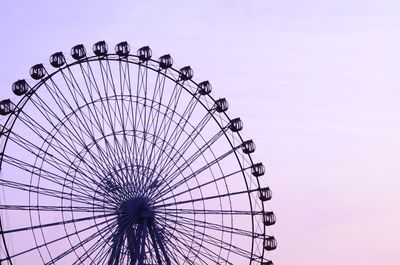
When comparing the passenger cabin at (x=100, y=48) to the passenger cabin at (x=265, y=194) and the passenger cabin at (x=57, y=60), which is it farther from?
the passenger cabin at (x=265, y=194)

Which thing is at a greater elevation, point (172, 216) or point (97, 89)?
point (97, 89)

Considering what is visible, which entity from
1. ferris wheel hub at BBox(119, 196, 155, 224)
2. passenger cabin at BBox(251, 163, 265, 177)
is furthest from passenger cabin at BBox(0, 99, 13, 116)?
passenger cabin at BBox(251, 163, 265, 177)

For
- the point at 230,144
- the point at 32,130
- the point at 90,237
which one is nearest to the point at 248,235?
the point at 230,144

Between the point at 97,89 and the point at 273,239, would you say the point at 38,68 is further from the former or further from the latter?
the point at 273,239

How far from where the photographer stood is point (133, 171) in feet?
199

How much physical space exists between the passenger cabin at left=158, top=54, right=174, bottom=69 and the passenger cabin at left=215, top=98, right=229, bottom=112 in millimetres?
3614

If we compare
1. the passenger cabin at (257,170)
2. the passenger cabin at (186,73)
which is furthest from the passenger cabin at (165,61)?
the passenger cabin at (257,170)

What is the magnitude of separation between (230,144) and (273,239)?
6.13 m

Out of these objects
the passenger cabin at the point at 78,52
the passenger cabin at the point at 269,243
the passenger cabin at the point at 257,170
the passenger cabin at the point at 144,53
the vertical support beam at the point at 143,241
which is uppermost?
the passenger cabin at the point at 144,53

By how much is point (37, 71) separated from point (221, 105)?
11.4 m

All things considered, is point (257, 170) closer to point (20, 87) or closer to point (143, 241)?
point (143, 241)

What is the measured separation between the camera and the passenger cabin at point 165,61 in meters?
64.1

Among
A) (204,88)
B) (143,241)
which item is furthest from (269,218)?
(204,88)

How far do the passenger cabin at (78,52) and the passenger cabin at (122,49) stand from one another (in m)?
2.10
